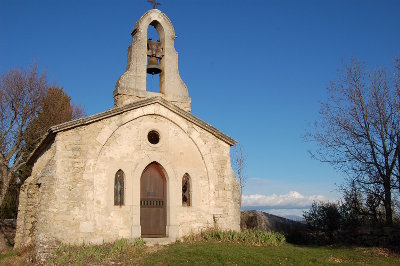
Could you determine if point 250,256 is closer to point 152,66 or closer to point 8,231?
point 152,66

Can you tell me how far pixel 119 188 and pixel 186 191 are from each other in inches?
107

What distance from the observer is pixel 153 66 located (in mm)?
15719

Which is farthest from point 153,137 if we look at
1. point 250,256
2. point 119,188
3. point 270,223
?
point 270,223

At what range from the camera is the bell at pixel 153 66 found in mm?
15734

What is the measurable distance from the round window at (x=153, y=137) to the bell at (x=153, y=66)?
2708mm

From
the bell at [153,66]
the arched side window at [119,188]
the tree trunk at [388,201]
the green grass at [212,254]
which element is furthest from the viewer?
the tree trunk at [388,201]

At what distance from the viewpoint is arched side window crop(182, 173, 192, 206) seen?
49.5 feet

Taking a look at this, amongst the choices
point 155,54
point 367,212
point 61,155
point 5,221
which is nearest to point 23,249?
point 61,155

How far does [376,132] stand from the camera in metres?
16.5

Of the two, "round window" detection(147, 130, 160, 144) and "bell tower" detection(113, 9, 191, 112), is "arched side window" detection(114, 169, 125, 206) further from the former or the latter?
"bell tower" detection(113, 9, 191, 112)

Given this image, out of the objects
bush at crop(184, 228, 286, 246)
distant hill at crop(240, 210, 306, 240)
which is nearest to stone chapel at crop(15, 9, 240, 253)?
bush at crop(184, 228, 286, 246)

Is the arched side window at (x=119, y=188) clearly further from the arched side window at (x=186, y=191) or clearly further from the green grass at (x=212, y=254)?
the arched side window at (x=186, y=191)

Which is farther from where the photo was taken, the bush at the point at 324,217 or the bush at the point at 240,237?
the bush at the point at 324,217

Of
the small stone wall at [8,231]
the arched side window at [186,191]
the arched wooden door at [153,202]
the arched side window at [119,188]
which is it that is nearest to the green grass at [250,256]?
the arched wooden door at [153,202]
